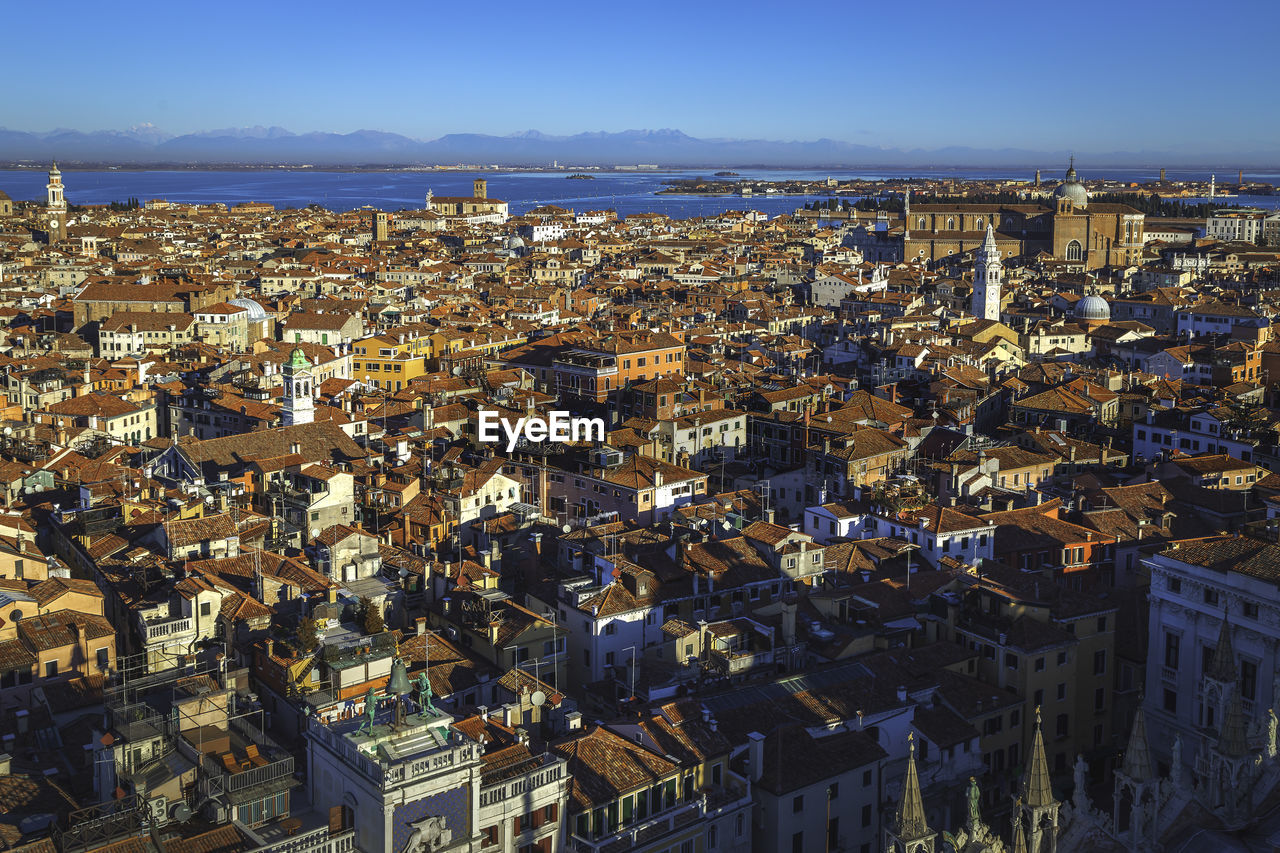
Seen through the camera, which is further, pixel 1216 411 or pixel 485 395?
pixel 485 395

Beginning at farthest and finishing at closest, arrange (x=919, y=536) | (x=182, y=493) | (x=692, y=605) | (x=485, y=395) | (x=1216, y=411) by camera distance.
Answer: (x=485, y=395)
(x=1216, y=411)
(x=182, y=493)
(x=919, y=536)
(x=692, y=605)

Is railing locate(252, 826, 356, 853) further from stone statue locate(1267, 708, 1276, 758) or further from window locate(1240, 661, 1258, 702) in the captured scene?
window locate(1240, 661, 1258, 702)

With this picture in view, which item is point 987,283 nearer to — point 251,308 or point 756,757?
point 251,308

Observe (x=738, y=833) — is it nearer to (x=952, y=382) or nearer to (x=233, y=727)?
(x=233, y=727)

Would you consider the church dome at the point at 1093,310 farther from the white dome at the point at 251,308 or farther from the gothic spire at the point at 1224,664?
the gothic spire at the point at 1224,664

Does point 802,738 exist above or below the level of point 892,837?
below

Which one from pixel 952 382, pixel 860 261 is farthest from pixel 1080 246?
pixel 952 382

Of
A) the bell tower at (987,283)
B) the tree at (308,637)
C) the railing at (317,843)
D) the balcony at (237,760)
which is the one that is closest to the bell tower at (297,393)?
the tree at (308,637)
